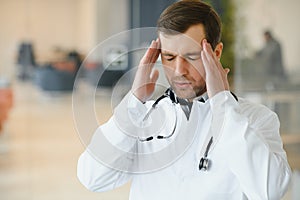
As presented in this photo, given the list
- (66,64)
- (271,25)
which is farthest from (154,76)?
(271,25)

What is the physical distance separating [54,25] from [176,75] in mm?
3773

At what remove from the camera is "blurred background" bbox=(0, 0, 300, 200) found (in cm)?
465

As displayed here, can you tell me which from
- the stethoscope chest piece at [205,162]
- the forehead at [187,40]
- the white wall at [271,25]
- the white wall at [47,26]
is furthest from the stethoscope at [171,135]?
the white wall at [271,25]

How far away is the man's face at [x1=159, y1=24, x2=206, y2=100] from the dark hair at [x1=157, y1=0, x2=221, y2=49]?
0.01 m

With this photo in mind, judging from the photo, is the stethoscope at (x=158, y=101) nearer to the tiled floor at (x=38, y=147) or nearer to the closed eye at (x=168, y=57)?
the closed eye at (x=168, y=57)

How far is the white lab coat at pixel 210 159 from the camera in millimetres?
1116

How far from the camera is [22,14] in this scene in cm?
468

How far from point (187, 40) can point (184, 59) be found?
0.04 meters

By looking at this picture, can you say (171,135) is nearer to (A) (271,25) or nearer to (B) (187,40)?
(B) (187,40)

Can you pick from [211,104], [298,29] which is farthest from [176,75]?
[298,29]

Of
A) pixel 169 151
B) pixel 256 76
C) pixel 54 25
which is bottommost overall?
pixel 256 76

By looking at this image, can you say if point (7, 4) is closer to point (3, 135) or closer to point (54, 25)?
point (54, 25)

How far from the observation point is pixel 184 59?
3.77 feet

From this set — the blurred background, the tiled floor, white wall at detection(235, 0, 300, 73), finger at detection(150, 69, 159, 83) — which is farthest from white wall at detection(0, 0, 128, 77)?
finger at detection(150, 69, 159, 83)
